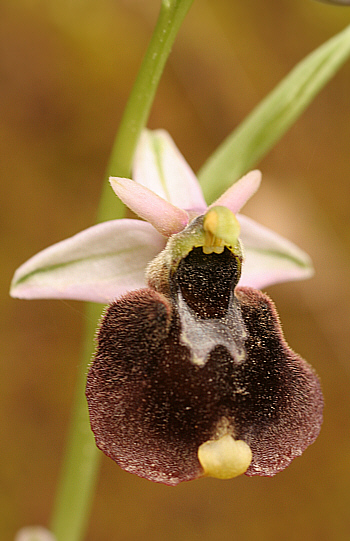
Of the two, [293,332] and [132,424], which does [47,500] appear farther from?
[132,424]

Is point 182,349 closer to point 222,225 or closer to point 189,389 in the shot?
point 189,389

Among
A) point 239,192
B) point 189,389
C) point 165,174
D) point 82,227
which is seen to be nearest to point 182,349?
point 189,389

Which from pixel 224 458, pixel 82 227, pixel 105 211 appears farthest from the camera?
pixel 82 227

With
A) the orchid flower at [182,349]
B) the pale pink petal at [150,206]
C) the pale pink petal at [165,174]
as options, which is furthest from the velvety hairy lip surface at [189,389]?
the pale pink petal at [165,174]

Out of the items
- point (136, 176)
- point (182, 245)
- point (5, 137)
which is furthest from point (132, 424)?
point (5, 137)

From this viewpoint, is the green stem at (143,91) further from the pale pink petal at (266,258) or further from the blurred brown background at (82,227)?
the blurred brown background at (82,227)

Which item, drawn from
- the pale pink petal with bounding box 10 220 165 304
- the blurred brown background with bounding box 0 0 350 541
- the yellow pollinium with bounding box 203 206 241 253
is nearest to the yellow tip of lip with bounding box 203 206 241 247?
the yellow pollinium with bounding box 203 206 241 253

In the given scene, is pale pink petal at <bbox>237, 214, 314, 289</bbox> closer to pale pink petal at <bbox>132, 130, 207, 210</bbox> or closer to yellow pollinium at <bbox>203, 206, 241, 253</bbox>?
pale pink petal at <bbox>132, 130, 207, 210</bbox>
